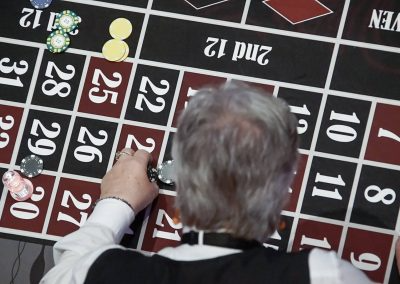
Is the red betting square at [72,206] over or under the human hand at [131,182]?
under

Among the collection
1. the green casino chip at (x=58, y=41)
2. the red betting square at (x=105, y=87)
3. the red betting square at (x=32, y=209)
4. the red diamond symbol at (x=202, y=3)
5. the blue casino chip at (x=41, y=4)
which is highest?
the red diamond symbol at (x=202, y=3)

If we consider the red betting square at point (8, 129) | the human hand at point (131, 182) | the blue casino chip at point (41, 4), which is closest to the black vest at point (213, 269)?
the human hand at point (131, 182)

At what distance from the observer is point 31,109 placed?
7.70 ft

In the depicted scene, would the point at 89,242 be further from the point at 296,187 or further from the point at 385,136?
the point at 385,136

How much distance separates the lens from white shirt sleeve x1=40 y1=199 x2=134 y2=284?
1.64 metres

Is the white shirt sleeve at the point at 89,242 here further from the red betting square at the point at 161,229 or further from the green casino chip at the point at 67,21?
the green casino chip at the point at 67,21

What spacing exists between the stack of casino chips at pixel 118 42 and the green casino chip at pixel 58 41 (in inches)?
5.4

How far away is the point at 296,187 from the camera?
218 cm

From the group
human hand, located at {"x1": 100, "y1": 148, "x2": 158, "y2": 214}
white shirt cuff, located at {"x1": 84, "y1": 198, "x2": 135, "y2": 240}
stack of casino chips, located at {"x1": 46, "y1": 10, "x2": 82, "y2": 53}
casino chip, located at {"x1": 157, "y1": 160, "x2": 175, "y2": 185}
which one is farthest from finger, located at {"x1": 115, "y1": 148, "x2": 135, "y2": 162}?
stack of casino chips, located at {"x1": 46, "y1": 10, "x2": 82, "y2": 53}

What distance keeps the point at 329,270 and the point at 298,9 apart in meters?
1.07

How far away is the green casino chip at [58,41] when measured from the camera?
236 cm

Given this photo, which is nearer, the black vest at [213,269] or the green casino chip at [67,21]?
the black vest at [213,269]

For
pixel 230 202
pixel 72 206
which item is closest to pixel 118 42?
pixel 72 206

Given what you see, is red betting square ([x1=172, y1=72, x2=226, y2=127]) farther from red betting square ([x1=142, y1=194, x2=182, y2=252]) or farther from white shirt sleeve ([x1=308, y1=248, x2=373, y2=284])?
white shirt sleeve ([x1=308, y1=248, x2=373, y2=284])
